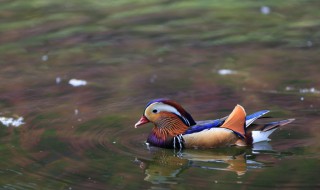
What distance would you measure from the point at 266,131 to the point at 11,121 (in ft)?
9.21

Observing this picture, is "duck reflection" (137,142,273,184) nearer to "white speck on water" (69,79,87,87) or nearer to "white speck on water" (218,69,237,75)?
"white speck on water" (69,79,87,87)

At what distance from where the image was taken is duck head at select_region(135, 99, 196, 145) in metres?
8.49

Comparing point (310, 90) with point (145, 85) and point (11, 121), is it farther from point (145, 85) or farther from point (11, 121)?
point (11, 121)

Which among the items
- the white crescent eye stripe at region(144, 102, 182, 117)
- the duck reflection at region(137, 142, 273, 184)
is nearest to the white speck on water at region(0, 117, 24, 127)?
the white crescent eye stripe at region(144, 102, 182, 117)

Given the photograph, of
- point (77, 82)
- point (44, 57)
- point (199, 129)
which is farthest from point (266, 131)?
point (44, 57)

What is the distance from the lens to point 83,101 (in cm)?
1009

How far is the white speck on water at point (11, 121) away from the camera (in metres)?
9.20

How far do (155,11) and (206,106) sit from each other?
5.45 m

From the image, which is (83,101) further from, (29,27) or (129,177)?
(29,27)

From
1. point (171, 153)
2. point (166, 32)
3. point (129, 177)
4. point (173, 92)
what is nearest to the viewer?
point (129, 177)

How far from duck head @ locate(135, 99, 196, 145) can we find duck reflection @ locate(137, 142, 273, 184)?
0.21 m

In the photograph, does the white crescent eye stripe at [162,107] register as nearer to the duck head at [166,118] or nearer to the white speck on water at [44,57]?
the duck head at [166,118]

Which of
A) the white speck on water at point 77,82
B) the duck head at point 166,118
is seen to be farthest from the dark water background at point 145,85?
the duck head at point 166,118

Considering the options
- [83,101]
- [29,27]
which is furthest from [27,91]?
[29,27]
